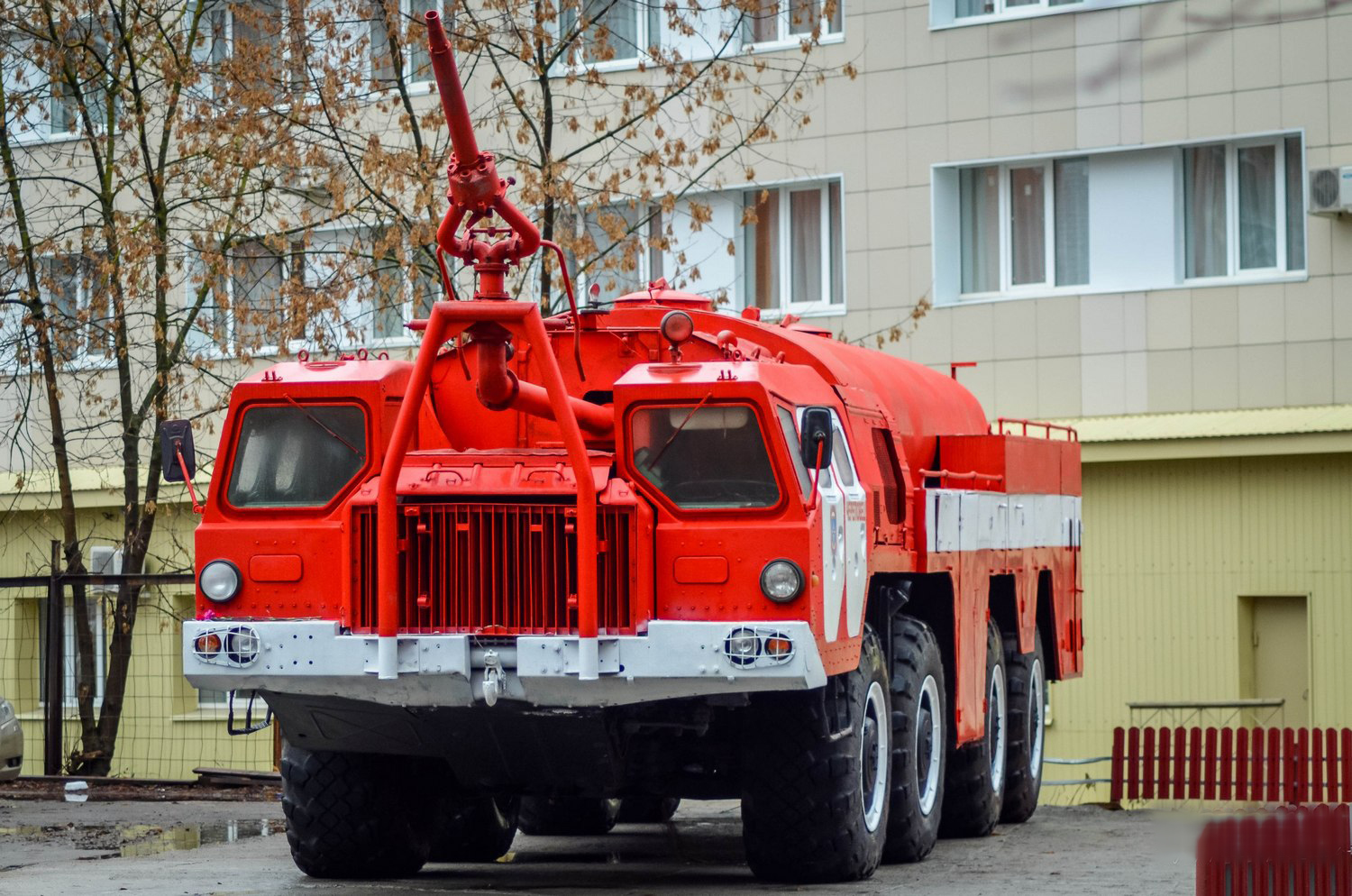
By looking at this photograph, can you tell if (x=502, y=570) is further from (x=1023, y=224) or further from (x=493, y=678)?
(x=1023, y=224)

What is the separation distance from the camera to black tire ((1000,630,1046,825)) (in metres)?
14.1

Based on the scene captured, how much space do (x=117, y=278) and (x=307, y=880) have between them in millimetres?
8578

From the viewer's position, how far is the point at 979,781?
13.0 meters

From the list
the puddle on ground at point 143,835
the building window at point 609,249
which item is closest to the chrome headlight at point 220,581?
the puddle on ground at point 143,835

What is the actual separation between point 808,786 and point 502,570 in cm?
181

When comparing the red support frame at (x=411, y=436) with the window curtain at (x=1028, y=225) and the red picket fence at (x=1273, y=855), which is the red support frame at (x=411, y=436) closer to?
the red picket fence at (x=1273, y=855)

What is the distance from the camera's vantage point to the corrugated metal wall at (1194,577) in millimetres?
20094

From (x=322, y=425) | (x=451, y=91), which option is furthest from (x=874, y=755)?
(x=451, y=91)

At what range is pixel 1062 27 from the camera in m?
2.98

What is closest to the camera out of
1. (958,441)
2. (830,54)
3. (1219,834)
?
(1219,834)

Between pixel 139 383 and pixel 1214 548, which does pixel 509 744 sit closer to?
pixel 1214 548

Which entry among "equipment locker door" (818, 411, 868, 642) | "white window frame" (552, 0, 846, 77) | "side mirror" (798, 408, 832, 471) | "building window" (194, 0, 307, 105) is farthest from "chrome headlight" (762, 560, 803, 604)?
"white window frame" (552, 0, 846, 77)

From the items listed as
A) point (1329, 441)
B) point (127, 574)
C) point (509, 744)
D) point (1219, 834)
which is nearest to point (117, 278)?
point (127, 574)

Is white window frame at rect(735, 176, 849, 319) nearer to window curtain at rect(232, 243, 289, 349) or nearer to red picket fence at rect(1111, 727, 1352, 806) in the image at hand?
window curtain at rect(232, 243, 289, 349)
